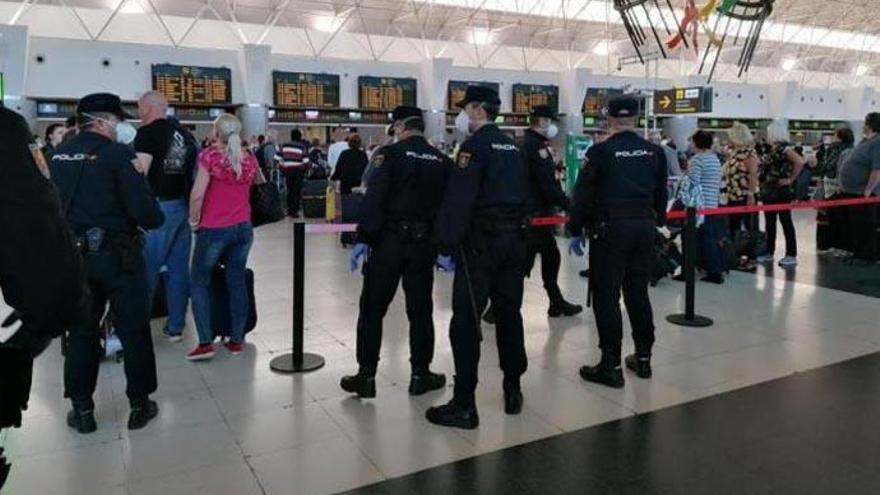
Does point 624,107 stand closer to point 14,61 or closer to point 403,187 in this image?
point 403,187

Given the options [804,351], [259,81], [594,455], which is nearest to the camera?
[594,455]

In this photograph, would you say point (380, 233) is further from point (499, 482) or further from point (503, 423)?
point (499, 482)

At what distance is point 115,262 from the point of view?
2.95m

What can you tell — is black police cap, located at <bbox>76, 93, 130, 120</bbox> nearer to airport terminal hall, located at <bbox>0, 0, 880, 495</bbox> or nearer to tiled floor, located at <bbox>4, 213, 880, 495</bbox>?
airport terminal hall, located at <bbox>0, 0, 880, 495</bbox>

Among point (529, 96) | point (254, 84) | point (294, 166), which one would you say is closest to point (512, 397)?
point (294, 166)

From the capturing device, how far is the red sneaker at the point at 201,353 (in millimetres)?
4102

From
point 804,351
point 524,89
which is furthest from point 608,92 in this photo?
point 804,351

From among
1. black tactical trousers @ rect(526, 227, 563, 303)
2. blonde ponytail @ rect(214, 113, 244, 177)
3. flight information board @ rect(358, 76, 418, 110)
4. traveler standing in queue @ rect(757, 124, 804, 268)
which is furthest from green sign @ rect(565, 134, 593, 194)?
blonde ponytail @ rect(214, 113, 244, 177)

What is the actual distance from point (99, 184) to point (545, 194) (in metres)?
2.23

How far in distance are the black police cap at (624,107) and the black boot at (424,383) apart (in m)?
1.76

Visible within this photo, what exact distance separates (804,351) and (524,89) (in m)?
14.3

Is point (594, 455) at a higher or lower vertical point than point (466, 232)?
lower

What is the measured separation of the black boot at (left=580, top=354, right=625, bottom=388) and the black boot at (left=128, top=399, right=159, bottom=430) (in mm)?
2332

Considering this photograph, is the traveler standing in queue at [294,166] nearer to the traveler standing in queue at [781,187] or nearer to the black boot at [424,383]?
the traveler standing in queue at [781,187]
